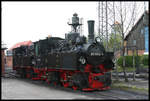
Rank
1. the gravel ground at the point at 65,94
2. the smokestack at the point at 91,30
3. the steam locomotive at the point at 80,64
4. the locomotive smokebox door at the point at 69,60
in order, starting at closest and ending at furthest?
the gravel ground at the point at 65,94, the steam locomotive at the point at 80,64, the locomotive smokebox door at the point at 69,60, the smokestack at the point at 91,30

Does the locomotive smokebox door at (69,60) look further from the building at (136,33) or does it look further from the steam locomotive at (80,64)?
the building at (136,33)

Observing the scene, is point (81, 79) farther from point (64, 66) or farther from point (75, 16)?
point (75, 16)

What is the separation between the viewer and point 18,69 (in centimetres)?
2634

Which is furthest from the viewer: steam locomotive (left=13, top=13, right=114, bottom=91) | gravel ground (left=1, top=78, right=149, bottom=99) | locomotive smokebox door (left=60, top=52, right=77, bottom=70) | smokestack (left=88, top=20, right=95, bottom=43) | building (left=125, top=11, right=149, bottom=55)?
building (left=125, top=11, right=149, bottom=55)

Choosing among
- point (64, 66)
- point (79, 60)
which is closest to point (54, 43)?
point (64, 66)

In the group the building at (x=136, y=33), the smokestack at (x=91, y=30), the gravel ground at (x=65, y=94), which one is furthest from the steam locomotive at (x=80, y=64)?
the building at (x=136, y=33)

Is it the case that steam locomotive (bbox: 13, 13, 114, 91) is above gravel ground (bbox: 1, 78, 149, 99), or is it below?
above

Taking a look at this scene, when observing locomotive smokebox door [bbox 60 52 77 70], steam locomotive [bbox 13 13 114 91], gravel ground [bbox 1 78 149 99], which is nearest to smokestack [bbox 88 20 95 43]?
steam locomotive [bbox 13 13 114 91]

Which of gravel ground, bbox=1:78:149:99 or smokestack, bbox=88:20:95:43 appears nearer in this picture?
gravel ground, bbox=1:78:149:99

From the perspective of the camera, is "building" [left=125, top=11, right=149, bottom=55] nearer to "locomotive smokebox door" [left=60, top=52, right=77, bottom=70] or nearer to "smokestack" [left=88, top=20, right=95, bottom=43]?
"smokestack" [left=88, top=20, right=95, bottom=43]

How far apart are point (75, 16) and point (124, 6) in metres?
7.43

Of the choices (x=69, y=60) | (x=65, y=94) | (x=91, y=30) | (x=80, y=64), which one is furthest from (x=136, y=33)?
(x=65, y=94)

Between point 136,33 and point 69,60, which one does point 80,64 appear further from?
point 136,33

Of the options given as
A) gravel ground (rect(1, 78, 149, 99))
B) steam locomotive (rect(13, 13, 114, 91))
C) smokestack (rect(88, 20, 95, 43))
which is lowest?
gravel ground (rect(1, 78, 149, 99))
